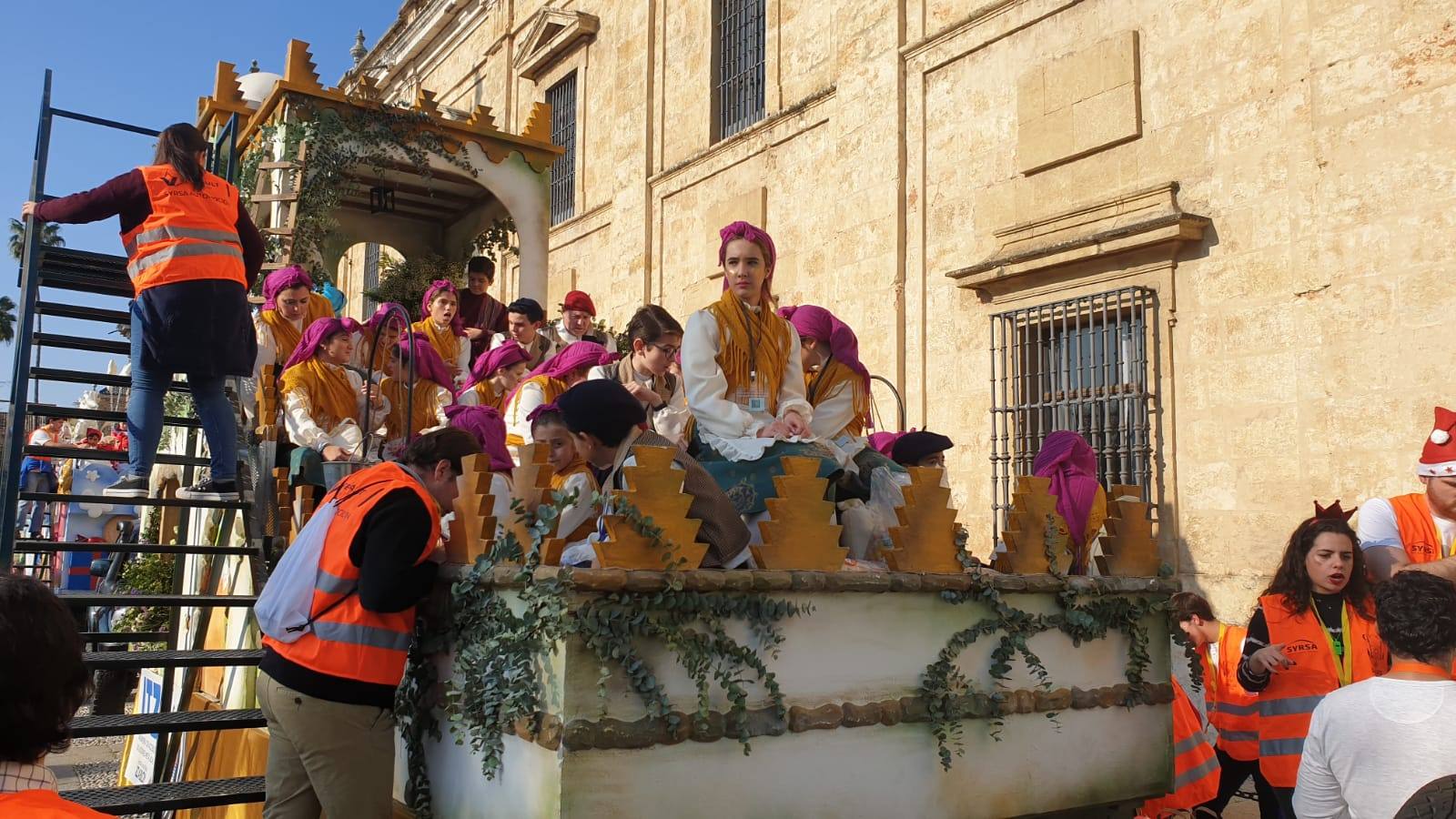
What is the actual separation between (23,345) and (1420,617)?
268 inches

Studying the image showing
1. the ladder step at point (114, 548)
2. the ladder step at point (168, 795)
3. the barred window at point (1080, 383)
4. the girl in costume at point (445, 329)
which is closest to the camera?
the ladder step at point (168, 795)

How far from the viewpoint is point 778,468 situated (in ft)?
14.9

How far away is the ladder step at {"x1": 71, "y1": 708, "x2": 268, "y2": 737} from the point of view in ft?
14.9

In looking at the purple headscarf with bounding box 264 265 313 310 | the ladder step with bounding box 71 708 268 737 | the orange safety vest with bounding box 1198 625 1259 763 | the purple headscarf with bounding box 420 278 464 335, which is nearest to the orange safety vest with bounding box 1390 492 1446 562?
the orange safety vest with bounding box 1198 625 1259 763

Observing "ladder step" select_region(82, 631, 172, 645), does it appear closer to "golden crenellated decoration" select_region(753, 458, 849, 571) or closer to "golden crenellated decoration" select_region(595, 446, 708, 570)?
"golden crenellated decoration" select_region(595, 446, 708, 570)

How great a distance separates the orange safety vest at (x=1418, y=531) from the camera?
5.07 meters

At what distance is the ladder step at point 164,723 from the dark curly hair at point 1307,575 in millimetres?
4248

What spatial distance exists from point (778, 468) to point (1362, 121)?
6304 millimetres

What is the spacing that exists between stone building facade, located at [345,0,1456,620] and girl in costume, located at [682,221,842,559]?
5296 mm

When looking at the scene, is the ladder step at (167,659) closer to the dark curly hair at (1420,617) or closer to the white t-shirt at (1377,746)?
the white t-shirt at (1377,746)

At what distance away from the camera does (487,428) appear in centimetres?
529

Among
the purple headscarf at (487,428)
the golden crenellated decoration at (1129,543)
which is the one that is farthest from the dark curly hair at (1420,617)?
the purple headscarf at (487,428)

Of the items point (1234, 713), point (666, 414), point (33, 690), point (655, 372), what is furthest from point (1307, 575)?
point (33, 690)

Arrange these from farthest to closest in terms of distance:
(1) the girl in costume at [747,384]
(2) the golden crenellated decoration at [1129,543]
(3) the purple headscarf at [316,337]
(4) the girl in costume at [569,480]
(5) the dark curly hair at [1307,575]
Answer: (3) the purple headscarf at [316,337] < (2) the golden crenellated decoration at [1129,543] < (5) the dark curly hair at [1307,575] < (1) the girl in costume at [747,384] < (4) the girl in costume at [569,480]
